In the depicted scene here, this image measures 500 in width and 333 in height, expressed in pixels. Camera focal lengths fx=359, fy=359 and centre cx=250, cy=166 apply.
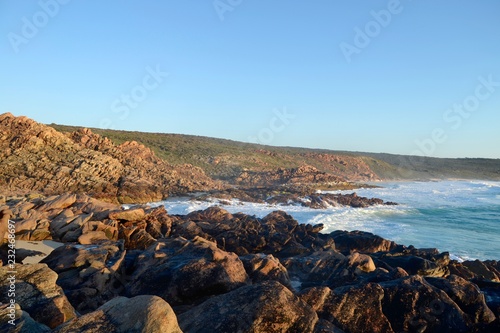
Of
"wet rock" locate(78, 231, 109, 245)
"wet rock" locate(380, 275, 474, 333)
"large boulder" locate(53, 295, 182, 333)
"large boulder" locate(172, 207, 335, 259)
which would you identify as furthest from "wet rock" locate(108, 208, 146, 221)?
"wet rock" locate(380, 275, 474, 333)

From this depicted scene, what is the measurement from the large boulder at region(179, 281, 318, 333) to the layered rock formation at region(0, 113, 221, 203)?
20.7 metres

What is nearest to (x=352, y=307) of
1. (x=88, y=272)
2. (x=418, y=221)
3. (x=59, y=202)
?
(x=88, y=272)

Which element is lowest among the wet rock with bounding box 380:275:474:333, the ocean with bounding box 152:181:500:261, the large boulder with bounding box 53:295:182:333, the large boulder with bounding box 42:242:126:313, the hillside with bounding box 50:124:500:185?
the ocean with bounding box 152:181:500:261

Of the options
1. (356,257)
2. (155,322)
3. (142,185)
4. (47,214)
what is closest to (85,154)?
(142,185)

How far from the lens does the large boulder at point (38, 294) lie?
17.8 ft

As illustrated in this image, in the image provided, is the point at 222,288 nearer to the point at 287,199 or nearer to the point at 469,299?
the point at 469,299

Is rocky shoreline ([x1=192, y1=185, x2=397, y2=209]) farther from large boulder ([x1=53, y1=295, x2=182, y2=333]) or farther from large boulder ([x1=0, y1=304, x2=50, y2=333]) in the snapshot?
large boulder ([x1=53, y1=295, x2=182, y2=333])

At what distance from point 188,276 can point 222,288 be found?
0.77 m

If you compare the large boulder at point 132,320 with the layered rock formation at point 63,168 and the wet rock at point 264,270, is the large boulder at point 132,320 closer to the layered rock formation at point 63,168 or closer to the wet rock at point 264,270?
the wet rock at point 264,270

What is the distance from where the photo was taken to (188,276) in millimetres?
7117

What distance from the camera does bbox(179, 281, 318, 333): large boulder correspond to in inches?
194

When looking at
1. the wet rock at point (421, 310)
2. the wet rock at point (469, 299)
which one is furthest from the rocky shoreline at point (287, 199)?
the wet rock at point (421, 310)

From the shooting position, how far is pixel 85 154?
2894cm

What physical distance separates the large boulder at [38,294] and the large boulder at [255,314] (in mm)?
1882
